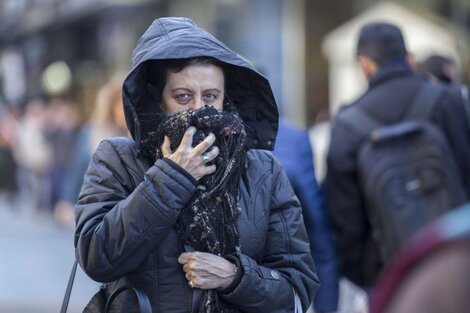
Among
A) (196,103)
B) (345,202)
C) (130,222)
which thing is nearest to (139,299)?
(130,222)

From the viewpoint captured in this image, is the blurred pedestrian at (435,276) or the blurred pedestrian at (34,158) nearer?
the blurred pedestrian at (435,276)

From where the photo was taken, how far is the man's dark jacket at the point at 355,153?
5.79 metres

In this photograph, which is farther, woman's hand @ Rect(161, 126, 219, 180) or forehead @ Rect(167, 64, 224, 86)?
forehead @ Rect(167, 64, 224, 86)

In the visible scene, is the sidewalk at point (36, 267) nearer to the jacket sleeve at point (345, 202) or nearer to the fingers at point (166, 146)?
the jacket sleeve at point (345, 202)

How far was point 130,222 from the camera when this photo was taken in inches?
124

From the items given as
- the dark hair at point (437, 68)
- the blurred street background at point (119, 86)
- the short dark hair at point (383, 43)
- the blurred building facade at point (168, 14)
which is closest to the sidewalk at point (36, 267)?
the blurred street background at point (119, 86)

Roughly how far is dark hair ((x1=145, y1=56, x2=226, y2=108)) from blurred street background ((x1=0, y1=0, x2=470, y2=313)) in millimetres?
3482

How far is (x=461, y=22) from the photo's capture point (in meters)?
17.4

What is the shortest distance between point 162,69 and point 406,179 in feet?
7.81

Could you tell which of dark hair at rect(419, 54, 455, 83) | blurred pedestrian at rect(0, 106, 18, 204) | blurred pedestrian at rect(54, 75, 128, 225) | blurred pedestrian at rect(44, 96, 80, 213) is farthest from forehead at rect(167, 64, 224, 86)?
blurred pedestrian at rect(0, 106, 18, 204)

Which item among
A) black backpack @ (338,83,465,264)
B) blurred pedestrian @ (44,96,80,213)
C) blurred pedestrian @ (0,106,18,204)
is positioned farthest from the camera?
blurred pedestrian @ (0,106,18,204)

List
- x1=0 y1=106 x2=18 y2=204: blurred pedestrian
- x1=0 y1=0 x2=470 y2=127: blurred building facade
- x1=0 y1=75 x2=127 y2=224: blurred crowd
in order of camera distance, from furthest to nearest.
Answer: x1=0 y1=106 x2=18 y2=204: blurred pedestrian → x1=0 y1=75 x2=127 y2=224: blurred crowd → x1=0 y1=0 x2=470 y2=127: blurred building facade

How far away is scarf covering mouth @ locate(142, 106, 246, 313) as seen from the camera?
3.26 m

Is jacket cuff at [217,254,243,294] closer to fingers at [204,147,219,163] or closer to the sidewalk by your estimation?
fingers at [204,147,219,163]
